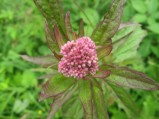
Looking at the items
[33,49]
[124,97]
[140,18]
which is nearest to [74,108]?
[124,97]

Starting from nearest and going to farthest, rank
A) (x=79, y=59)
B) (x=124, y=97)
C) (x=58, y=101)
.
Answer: (x=79, y=59) → (x=58, y=101) → (x=124, y=97)

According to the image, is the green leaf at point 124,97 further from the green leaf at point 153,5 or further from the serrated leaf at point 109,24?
the green leaf at point 153,5

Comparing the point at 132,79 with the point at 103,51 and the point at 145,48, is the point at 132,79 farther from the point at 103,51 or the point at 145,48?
the point at 145,48

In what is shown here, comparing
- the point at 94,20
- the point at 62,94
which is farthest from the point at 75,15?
the point at 62,94

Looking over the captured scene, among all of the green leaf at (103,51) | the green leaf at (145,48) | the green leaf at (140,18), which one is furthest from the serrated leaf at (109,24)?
the green leaf at (145,48)

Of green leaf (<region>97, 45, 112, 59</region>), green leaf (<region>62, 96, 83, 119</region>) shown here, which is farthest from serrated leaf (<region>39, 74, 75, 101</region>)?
green leaf (<region>62, 96, 83, 119</region>)

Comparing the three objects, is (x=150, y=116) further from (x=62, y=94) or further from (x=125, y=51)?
(x=62, y=94)
